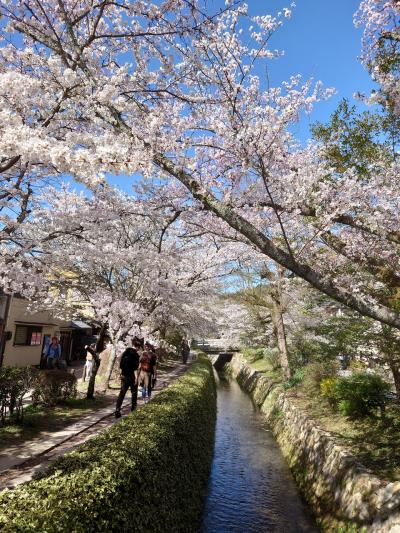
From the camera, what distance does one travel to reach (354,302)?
15.4 ft

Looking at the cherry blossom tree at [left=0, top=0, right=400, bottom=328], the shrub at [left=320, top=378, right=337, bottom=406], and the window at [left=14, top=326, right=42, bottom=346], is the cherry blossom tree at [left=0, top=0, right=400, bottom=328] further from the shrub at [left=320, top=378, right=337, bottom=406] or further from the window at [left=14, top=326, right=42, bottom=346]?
the window at [left=14, top=326, right=42, bottom=346]

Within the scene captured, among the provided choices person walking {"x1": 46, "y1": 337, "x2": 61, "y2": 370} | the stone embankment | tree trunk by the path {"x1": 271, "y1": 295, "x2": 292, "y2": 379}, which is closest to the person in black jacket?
the stone embankment

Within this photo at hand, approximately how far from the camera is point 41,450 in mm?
7184

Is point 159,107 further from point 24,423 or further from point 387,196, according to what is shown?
point 24,423

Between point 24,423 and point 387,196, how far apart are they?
385 inches

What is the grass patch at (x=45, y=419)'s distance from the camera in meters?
7.96

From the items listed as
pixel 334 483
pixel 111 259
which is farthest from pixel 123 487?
pixel 111 259

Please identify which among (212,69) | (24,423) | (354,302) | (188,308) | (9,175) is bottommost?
(24,423)

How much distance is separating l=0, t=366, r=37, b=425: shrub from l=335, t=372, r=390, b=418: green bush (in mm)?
8281

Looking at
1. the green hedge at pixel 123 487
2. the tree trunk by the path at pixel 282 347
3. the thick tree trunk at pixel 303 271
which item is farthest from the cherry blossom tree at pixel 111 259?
the tree trunk by the path at pixel 282 347

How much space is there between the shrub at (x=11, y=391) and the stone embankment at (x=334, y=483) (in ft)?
22.9

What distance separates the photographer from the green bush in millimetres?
9859

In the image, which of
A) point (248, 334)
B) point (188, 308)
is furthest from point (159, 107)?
point (248, 334)

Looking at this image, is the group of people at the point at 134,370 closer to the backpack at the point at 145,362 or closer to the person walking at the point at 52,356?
the backpack at the point at 145,362
